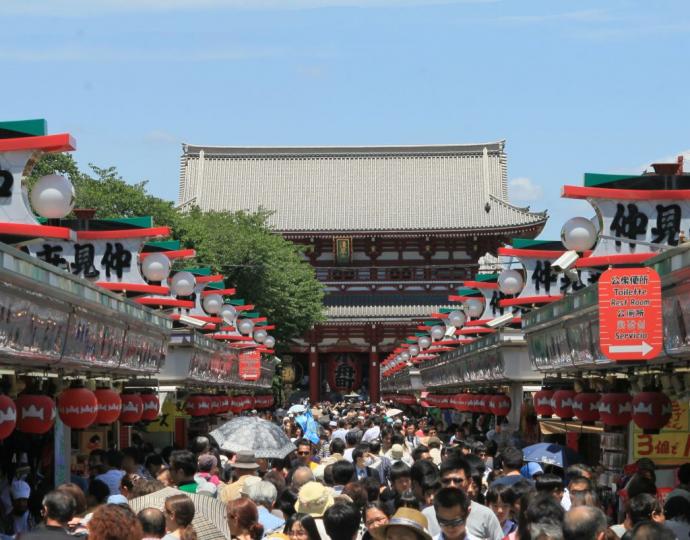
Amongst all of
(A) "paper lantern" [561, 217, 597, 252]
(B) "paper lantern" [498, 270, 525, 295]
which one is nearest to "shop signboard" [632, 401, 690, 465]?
(A) "paper lantern" [561, 217, 597, 252]

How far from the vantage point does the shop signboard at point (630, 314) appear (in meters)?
13.2

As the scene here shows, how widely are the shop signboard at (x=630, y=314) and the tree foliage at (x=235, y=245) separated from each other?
28907 mm

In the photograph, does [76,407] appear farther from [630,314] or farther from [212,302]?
[212,302]

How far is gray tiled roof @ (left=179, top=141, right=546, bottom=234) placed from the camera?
7444 centimetres

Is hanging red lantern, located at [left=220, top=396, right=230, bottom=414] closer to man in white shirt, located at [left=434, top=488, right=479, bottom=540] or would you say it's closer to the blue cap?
the blue cap

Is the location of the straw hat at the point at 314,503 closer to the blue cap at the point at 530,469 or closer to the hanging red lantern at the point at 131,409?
the blue cap at the point at 530,469

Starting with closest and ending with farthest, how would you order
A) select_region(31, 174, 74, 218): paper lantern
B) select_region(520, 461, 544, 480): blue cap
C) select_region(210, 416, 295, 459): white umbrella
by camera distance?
select_region(31, 174, 74, 218): paper lantern
select_region(210, 416, 295, 459): white umbrella
select_region(520, 461, 544, 480): blue cap

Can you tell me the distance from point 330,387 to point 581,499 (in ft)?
229

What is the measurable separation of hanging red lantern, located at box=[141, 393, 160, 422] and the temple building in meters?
48.9

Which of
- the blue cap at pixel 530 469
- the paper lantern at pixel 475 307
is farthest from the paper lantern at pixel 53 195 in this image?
the paper lantern at pixel 475 307

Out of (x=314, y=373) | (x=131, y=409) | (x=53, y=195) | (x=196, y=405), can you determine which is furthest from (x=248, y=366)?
(x=314, y=373)

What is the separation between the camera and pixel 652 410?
15.1 meters

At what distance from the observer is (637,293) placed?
43.5 feet

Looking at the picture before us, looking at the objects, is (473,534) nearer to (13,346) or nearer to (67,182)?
(13,346)
